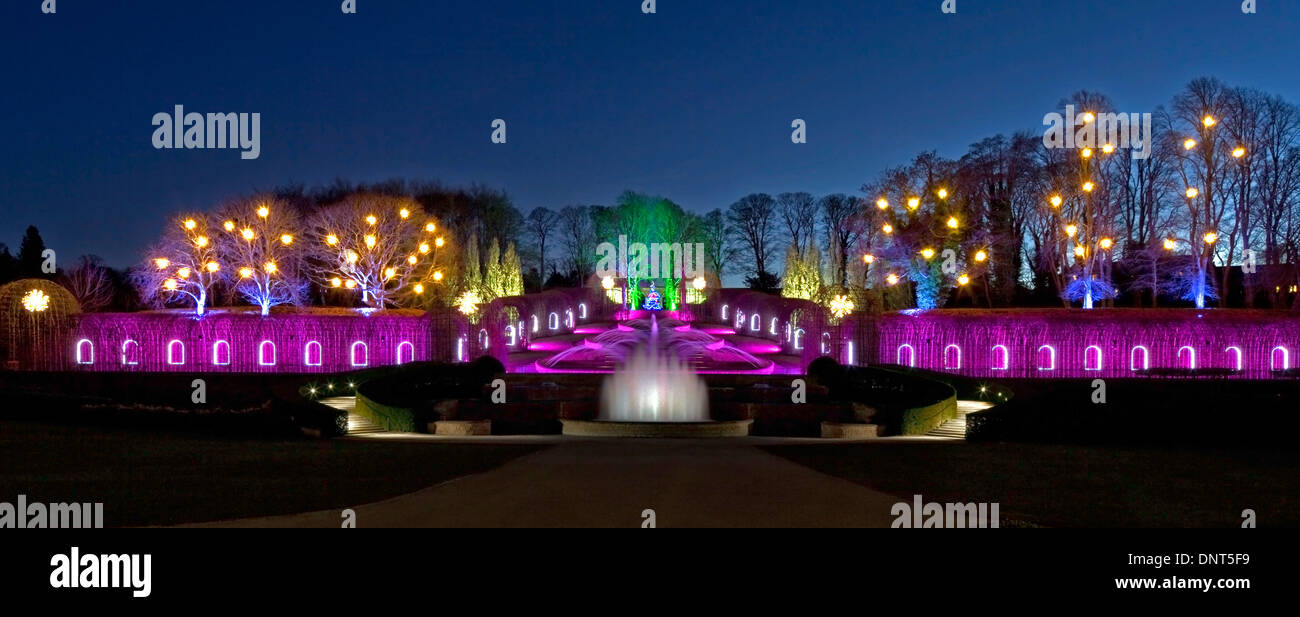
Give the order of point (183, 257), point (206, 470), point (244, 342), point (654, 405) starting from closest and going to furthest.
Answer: point (206, 470) < point (654, 405) < point (244, 342) < point (183, 257)

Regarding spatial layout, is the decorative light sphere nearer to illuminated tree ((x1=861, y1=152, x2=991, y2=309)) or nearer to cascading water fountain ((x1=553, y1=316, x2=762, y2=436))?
cascading water fountain ((x1=553, y1=316, x2=762, y2=436))

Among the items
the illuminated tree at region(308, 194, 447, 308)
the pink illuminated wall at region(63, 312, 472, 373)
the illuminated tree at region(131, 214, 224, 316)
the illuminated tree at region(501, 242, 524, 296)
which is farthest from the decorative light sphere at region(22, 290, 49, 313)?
the illuminated tree at region(501, 242, 524, 296)

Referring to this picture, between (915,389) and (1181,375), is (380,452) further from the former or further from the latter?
A: (1181,375)

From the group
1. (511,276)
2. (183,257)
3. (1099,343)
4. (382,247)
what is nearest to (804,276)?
(511,276)

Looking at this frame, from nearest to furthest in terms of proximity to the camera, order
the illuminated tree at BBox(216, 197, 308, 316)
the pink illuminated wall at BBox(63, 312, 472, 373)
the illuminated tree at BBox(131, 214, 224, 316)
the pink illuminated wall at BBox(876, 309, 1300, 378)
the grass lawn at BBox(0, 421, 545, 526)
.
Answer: the grass lawn at BBox(0, 421, 545, 526)
the pink illuminated wall at BBox(876, 309, 1300, 378)
the pink illuminated wall at BBox(63, 312, 472, 373)
the illuminated tree at BBox(131, 214, 224, 316)
the illuminated tree at BBox(216, 197, 308, 316)

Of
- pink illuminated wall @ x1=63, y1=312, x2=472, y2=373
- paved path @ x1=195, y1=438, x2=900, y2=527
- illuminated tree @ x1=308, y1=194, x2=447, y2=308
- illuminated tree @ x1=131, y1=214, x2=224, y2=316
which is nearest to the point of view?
paved path @ x1=195, y1=438, x2=900, y2=527

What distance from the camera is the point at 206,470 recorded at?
13633mm

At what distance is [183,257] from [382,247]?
9962 millimetres

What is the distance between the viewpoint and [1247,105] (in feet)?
133

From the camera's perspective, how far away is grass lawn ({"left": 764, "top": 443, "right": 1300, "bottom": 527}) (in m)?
10.3

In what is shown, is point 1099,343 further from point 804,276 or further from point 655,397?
point 804,276

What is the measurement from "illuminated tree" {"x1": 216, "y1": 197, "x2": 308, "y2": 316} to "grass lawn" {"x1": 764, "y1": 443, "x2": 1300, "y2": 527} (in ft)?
127
